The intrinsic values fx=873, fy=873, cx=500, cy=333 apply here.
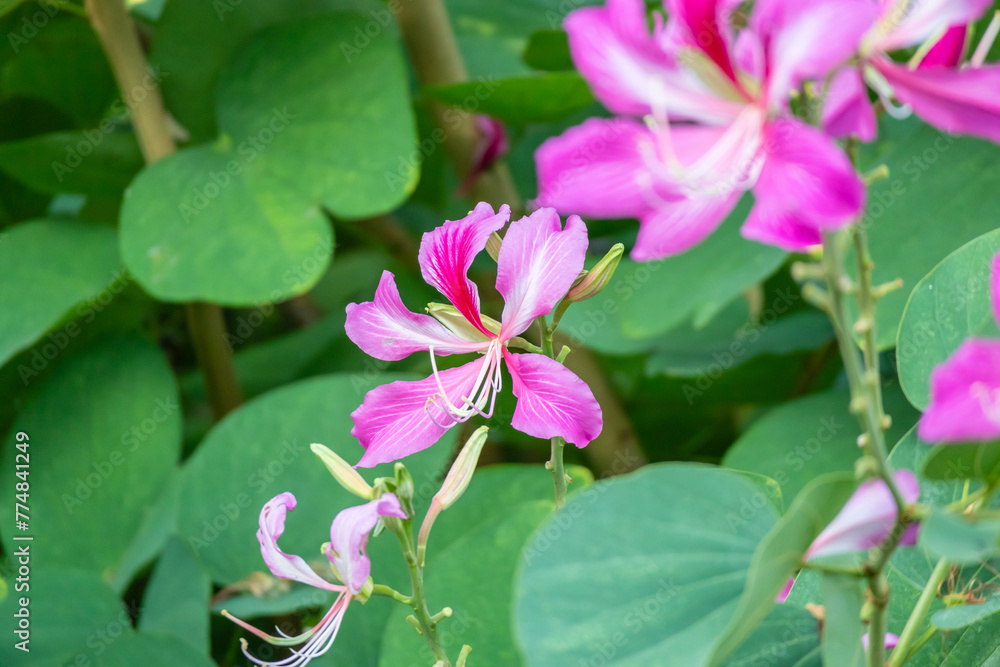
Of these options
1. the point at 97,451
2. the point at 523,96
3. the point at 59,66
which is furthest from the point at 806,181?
the point at 59,66

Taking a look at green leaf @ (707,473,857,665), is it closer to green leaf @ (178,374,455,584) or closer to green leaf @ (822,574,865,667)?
green leaf @ (822,574,865,667)

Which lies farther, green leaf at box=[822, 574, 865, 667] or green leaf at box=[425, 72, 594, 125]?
green leaf at box=[425, 72, 594, 125]

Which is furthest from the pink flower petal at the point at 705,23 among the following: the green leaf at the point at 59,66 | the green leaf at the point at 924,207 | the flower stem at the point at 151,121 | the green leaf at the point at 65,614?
the green leaf at the point at 59,66

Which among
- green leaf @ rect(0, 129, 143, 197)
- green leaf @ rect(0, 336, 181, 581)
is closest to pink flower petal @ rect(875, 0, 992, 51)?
green leaf @ rect(0, 336, 181, 581)

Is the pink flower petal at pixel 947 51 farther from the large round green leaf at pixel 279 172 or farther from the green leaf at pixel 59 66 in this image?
the green leaf at pixel 59 66

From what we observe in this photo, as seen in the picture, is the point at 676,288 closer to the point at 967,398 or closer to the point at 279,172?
the point at 279,172
